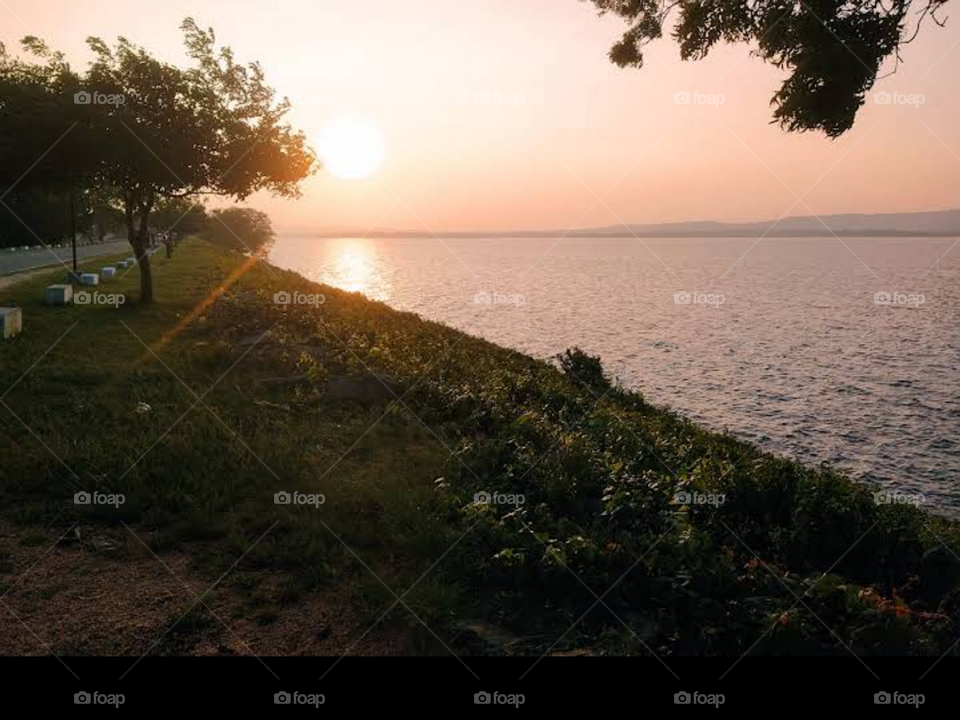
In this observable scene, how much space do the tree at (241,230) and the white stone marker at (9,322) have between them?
425ft

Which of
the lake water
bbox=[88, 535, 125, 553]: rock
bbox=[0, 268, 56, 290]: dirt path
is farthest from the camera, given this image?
bbox=[0, 268, 56, 290]: dirt path

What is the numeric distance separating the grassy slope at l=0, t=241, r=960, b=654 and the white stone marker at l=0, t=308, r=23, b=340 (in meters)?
0.71

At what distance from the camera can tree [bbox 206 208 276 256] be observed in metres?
149

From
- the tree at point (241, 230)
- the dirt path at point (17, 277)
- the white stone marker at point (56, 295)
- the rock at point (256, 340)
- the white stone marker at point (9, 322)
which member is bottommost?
the rock at point (256, 340)

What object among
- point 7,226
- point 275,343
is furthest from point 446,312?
point 7,226

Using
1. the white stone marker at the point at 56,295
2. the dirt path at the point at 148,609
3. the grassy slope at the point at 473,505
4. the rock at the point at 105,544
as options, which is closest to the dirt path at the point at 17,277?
the white stone marker at the point at 56,295

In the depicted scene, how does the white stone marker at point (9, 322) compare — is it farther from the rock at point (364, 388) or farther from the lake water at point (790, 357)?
the lake water at point (790, 357)

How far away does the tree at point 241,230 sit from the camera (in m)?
149

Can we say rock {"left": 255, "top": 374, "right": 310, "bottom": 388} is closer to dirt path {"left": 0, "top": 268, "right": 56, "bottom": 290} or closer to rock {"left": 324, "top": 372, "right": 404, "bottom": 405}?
rock {"left": 324, "top": 372, "right": 404, "bottom": 405}

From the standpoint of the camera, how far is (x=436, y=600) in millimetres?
7566

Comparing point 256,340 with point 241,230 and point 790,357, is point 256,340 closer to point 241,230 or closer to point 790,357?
point 790,357

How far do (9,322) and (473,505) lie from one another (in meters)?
19.3

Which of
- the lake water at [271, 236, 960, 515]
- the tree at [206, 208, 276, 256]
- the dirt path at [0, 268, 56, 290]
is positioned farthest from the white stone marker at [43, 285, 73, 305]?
the tree at [206, 208, 276, 256]

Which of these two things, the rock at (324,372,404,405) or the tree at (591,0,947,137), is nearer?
the tree at (591,0,947,137)
